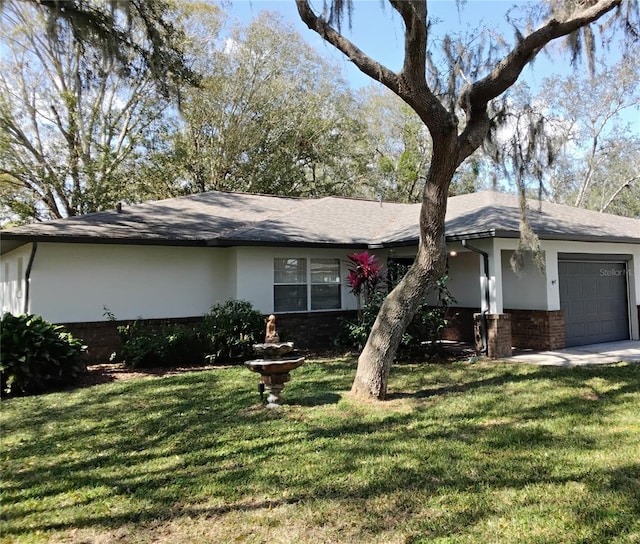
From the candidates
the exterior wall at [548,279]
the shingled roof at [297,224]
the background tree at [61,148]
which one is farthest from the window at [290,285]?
the background tree at [61,148]

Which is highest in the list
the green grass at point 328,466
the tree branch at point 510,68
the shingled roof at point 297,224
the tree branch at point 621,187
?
the tree branch at point 621,187

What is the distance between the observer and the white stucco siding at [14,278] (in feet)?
33.8

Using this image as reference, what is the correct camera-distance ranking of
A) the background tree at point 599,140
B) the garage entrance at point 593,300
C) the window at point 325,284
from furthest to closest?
the background tree at point 599,140, the window at point 325,284, the garage entrance at point 593,300

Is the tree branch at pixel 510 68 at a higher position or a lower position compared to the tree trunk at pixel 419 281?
higher

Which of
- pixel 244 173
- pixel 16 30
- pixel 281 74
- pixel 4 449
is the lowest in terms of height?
pixel 4 449

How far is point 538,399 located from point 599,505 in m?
3.14

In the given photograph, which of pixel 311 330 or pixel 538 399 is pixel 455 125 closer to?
pixel 538 399

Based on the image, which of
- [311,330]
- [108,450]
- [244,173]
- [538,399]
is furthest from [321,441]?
[244,173]

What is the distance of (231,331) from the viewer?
9.80m

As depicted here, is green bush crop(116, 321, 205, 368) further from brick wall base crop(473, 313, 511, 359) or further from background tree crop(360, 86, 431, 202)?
background tree crop(360, 86, 431, 202)

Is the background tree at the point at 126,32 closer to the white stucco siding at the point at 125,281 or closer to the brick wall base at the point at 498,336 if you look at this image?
the white stucco siding at the point at 125,281

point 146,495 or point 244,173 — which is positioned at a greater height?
point 244,173

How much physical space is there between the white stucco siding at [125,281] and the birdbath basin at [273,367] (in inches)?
219

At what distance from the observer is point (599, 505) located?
3.32 meters
